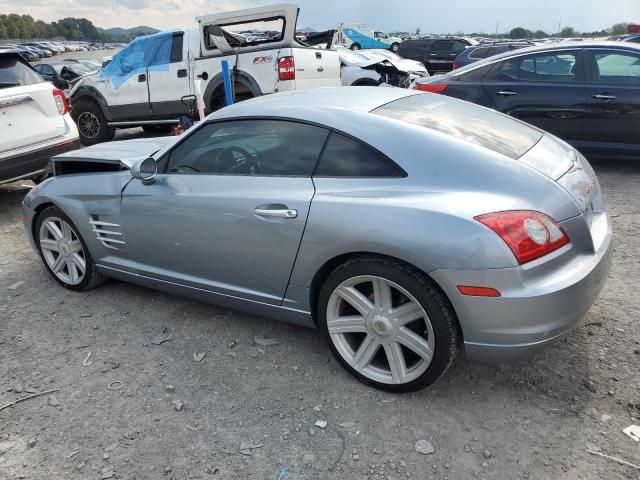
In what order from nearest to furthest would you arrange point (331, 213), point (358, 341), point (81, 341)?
point (331, 213) < point (358, 341) < point (81, 341)

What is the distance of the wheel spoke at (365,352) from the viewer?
269cm

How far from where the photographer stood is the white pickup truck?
7.68 meters

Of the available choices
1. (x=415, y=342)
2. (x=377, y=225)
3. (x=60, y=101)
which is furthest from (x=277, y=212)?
(x=60, y=101)

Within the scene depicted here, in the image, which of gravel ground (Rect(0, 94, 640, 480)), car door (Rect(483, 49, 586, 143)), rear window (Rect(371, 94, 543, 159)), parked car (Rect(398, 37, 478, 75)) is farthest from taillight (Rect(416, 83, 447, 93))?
parked car (Rect(398, 37, 478, 75))

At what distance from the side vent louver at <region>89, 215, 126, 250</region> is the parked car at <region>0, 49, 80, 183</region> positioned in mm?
2596

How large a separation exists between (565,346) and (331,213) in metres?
→ 1.57

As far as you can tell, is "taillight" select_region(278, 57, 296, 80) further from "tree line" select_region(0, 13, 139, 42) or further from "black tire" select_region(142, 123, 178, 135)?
"tree line" select_region(0, 13, 139, 42)

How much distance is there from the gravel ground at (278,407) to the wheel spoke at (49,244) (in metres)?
0.69

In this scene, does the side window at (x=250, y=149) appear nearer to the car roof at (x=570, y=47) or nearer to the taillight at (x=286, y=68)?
the taillight at (x=286, y=68)

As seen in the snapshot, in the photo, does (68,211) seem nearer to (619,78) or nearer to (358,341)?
(358,341)

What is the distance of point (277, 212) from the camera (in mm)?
2770

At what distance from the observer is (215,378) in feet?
9.53

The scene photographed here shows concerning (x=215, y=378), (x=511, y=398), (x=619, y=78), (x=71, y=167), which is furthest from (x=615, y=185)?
(x=71, y=167)

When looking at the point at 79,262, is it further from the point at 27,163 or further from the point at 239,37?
the point at 239,37
